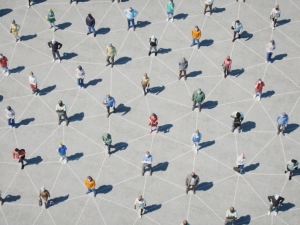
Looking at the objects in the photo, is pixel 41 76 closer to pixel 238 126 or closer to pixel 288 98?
pixel 238 126

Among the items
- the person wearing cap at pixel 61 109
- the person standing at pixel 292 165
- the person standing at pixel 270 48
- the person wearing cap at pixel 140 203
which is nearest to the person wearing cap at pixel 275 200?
the person standing at pixel 292 165

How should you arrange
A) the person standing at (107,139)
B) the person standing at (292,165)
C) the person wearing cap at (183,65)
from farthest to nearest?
the person wearing cap at (183,65)
the person standing at (107,139)
the person standing at (292,165)

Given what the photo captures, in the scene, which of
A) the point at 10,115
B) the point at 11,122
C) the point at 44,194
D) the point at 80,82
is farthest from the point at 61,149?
the point at 80,82

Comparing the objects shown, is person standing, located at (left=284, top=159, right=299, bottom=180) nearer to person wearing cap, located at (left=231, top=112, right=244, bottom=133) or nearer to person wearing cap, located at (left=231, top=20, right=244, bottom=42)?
person wearing cap, located at (left=231, top=112, right=244, bottom=133)

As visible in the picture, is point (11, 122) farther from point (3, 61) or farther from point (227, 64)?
point (227, 64)

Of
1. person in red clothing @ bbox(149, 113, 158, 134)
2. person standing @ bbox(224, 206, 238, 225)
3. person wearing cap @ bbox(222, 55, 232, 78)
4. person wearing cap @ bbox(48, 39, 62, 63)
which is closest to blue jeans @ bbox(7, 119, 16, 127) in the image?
person wearing cap @ bbox(48, 39, 62, 63)

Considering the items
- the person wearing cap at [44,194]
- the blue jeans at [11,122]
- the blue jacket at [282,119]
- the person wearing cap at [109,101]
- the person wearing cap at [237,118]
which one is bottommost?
the person wearing cap at [44,194]

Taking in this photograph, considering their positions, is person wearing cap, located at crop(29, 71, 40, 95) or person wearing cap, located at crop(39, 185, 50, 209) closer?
person wearing cap, located at crop(39, 185, 50, 209)

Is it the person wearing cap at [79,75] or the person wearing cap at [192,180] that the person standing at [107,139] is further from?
the person wearing cap at [192,180]
